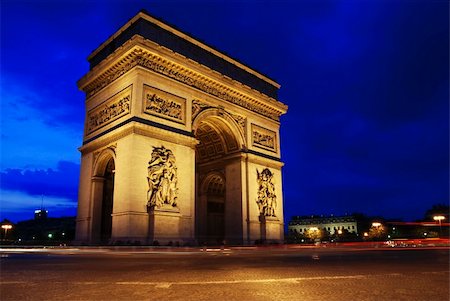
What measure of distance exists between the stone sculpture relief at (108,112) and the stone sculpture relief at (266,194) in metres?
10.0

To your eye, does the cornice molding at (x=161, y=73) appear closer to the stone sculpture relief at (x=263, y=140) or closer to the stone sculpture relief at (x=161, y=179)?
the stone sculpture relief at (x=263, y=140)

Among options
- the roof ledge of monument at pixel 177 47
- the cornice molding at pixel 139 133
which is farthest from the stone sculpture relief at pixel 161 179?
the roof ledge of monument at pixel 177 47

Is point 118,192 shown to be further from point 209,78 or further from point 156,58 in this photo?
point 209,78

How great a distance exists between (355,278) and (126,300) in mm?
2699

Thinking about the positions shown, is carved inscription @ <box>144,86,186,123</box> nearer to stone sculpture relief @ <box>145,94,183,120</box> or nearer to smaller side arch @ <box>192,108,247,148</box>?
stone sculpture relief @ <box>145,94,183,120</box>

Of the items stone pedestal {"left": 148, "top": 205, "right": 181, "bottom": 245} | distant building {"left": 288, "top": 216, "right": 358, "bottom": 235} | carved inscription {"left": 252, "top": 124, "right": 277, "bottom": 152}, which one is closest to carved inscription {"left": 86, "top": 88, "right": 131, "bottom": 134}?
stone pedestal {"left": 148, "top": 205, "right": 181, "bottom": 245}

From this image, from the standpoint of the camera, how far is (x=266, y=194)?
24.4 metres

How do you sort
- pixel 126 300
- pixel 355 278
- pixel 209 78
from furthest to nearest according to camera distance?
pixel 209 78, pixel 355 278, pixel 126 300

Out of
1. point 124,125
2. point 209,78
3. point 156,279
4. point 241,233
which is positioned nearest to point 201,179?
point 241,233

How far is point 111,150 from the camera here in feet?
Answer: 63.0

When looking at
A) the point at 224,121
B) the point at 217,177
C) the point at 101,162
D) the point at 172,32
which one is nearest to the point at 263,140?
the point at 224,121

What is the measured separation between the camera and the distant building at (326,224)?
9506 centimetres

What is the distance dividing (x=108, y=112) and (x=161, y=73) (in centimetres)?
394

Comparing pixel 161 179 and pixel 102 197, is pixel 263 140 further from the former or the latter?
pixel 102 197
